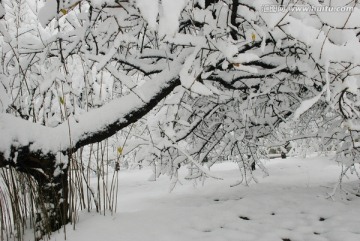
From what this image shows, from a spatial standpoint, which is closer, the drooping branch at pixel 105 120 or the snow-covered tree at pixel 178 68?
the snow-covered tree at pixel 178 68

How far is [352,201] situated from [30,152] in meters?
2.71

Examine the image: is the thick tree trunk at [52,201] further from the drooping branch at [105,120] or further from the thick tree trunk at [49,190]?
the drooping branch at [105,120]

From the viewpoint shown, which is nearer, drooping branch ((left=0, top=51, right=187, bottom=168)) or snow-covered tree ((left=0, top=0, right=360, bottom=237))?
snow-covered tree ((left=0, top=0, right=360, bottom=237))

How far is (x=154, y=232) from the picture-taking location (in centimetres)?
221

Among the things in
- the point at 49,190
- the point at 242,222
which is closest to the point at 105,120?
the point at 49,190

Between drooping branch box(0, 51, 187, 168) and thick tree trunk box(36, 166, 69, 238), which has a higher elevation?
drooping branch box(0, 51, 187, 168)

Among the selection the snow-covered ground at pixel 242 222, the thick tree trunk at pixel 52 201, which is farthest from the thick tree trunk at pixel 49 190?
the snow-covered ground at pixel 242 222

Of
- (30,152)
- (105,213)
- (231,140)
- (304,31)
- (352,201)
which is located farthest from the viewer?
(231,140)

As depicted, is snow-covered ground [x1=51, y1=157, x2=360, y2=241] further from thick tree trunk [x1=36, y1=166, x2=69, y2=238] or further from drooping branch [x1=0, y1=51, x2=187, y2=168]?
drooping branch [x1=0, y1=51, x2=187, y2=168]

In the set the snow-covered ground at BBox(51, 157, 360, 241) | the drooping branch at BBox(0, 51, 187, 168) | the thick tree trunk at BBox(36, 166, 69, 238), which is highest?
the drooping branch at BBox(0, 51, 187, 168)

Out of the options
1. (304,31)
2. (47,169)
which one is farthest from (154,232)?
(304,31)

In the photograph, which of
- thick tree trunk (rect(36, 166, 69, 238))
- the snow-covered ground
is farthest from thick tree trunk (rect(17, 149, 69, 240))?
the snow-covered ground

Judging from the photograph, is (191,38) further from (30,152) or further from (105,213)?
(105,213)

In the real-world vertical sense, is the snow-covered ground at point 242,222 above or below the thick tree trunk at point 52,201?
below
